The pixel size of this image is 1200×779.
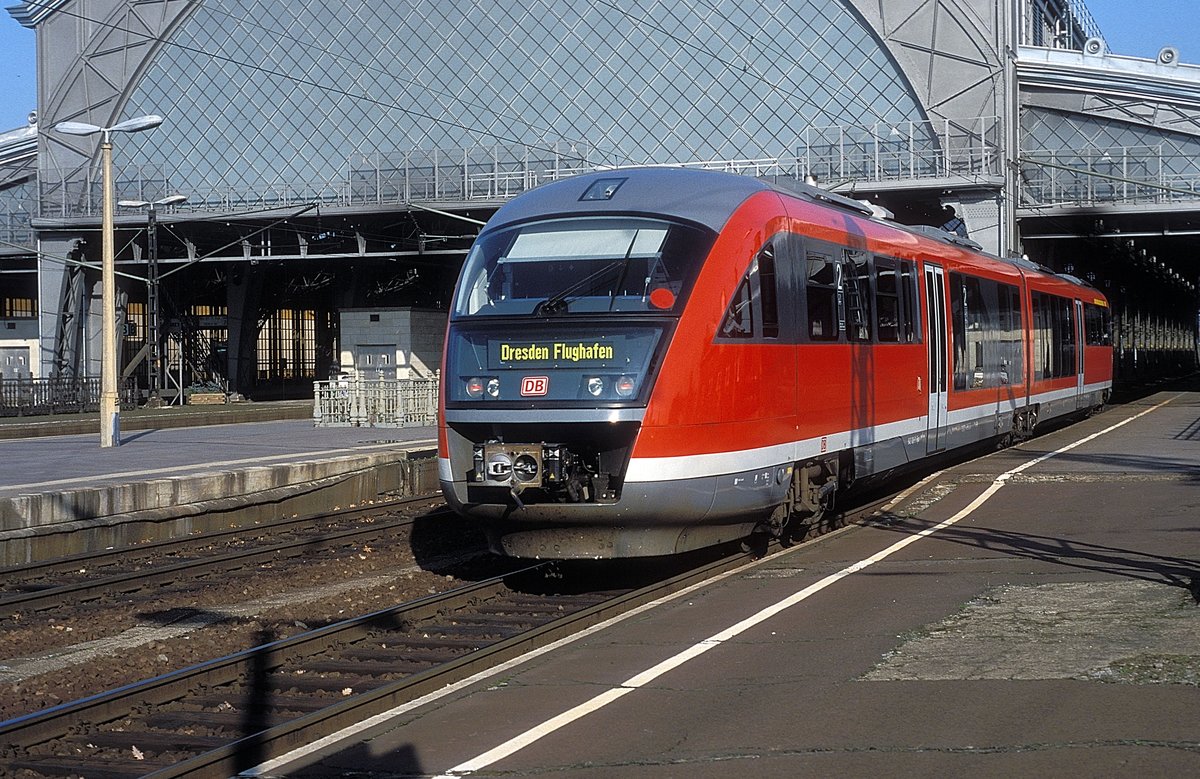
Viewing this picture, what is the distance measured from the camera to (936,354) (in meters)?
18.2

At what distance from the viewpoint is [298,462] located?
2138cm

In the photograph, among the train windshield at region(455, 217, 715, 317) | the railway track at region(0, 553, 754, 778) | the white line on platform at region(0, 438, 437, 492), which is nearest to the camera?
the railway track at region(0, 553, 754, 778)

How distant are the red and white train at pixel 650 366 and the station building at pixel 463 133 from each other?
30786 millimetres

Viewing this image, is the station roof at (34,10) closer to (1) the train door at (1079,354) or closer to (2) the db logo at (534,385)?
(1) the train door at (1079,354)

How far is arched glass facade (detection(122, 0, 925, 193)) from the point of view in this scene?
50.5 meters

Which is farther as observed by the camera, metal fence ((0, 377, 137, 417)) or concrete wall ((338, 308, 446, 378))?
concrete wall ((338, 308, 446, 378))

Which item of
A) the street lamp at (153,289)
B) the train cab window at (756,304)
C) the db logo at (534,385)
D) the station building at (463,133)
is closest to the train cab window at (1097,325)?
the station building at (463,133)

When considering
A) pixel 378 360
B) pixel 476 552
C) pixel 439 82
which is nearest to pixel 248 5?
pixel 439 82

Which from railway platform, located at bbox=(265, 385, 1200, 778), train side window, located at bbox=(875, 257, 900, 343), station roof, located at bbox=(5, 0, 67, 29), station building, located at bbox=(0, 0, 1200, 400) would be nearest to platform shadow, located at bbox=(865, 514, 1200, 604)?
railway platform, located at bbox=(265, 385, 1200, 778)

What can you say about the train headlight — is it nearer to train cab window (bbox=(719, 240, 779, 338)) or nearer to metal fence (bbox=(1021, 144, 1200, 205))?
train cab window (bbox=(719, 240, 779, 338))

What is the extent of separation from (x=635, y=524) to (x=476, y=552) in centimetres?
467

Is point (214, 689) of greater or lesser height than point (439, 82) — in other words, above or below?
below

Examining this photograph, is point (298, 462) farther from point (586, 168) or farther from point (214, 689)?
point (586, 168)

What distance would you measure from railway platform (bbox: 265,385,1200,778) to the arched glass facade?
38134 millimetres
